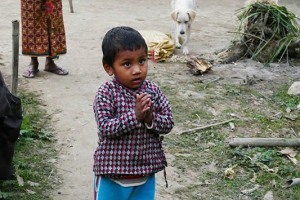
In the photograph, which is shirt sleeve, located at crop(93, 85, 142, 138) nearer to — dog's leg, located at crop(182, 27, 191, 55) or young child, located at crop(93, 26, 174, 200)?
young child, located at crop(93, 26, 174, 200)

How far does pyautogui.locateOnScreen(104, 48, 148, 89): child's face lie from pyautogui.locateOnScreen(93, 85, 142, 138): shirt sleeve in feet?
0.34

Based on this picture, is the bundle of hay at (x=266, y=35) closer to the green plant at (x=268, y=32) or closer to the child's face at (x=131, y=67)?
the green plant at (x=268, y=32)

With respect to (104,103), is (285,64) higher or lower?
lower

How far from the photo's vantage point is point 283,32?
264 inches

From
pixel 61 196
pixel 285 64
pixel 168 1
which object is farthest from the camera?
pixel 168 1

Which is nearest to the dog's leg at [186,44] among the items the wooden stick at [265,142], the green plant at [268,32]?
the green plant at [268,32]

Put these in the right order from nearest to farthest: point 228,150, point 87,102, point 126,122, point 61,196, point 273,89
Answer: point 126,122, point 61,196, point 228,150, point 87,102, point 273,89

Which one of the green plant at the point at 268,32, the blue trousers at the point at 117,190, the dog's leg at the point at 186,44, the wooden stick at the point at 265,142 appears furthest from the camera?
the dog's leg at the point at 186,44

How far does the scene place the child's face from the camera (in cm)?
216

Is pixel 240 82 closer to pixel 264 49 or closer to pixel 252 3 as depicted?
pixel 264 49

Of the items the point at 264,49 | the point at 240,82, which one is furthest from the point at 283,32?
the point at 240,82

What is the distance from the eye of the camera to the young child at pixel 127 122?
2.16 meters

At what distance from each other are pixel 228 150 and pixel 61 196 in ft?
4.78

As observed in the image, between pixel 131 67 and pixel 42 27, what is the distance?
365 centimetres
